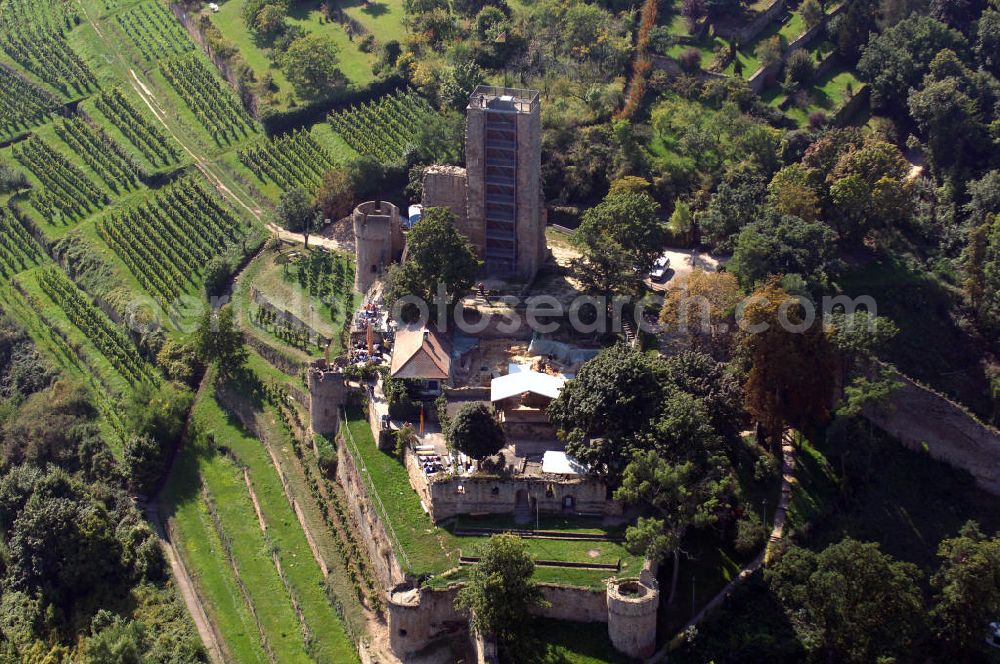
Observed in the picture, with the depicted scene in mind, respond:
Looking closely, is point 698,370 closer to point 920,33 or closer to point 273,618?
point 273,618

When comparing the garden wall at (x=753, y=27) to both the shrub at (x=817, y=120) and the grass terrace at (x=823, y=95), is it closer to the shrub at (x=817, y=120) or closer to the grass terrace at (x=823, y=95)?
the grass terrace at (x=823, y=95)

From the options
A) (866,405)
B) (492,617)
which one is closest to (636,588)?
(492,617)

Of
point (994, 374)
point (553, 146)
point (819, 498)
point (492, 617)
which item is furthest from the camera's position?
point (553, 146)

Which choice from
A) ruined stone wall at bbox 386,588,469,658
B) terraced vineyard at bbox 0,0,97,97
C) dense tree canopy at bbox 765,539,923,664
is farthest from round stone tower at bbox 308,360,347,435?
terraced vineyard at bbox 0,0,97,97

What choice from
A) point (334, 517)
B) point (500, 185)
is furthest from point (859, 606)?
point (500, 185)

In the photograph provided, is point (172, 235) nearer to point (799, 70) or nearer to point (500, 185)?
point (500, 185)
